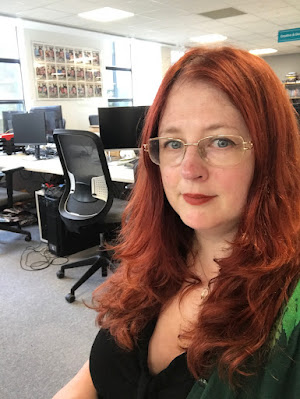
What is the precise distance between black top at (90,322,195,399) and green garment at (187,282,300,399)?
10cm

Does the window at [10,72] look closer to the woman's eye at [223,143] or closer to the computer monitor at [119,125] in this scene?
the computer monitor at [119,125]

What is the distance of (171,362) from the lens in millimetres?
722

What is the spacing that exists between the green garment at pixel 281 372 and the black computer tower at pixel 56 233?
2479 millimetres

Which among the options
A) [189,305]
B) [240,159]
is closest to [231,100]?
[240,159]

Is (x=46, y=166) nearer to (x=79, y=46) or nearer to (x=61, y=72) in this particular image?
(x=61, y=72)

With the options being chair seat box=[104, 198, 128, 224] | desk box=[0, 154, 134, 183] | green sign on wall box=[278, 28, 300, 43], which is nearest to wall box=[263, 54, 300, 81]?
green sign on wall box=[278, 28, 300, 43]

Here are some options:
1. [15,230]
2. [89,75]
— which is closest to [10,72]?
[89,75]

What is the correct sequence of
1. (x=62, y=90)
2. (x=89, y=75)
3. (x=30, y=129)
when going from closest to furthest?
(x=30, y=129)
(x=62, y=90)
(x=89, y=75)

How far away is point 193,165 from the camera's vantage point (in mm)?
674

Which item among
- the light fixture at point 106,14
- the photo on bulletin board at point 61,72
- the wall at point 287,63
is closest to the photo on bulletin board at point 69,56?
the photo on bulletin board at point 61,72

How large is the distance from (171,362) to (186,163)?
40 centimetres

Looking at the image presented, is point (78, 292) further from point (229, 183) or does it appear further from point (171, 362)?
point (229, 183)

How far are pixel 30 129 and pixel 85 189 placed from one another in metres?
1.71

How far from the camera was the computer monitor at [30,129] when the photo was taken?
3.74 m
